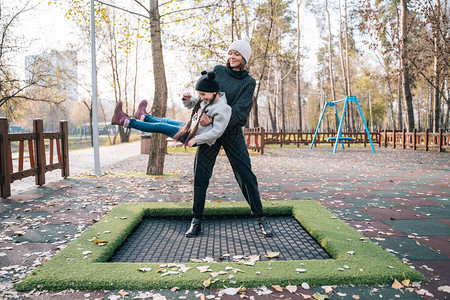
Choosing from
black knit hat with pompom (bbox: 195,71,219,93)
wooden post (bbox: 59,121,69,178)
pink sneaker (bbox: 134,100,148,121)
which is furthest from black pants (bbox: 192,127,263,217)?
wooden post (bbox: 59,121,69,178)

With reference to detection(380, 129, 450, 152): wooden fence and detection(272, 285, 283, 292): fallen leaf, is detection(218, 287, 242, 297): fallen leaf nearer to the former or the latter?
detection(272, 285, 283, 292): fallen leaf

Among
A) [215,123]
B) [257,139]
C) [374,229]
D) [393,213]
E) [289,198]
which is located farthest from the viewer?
[257,139]

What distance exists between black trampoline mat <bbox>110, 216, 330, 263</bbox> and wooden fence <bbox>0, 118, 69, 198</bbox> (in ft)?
9.10

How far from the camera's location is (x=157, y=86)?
775 centimetres

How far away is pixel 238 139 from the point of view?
3227 mm

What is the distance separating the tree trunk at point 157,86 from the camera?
7.65 meters

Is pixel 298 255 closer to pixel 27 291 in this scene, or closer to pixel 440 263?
pixel 440 263

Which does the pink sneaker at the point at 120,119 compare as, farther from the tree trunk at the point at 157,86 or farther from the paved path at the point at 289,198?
the tree trunk at the point at 157,86

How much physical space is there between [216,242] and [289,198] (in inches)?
85.1

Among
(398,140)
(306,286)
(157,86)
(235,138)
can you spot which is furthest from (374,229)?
(398,140)

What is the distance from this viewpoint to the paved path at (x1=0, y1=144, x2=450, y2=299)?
209 cm

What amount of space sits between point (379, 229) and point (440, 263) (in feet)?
2.95

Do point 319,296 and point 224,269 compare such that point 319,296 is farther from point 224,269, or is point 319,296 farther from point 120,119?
point 120,119

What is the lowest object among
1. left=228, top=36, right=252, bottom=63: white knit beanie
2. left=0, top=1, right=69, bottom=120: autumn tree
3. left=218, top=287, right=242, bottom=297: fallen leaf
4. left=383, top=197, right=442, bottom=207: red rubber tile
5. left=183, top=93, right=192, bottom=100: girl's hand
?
left=383, top=197, right=442, bottom=207: red rubber tile
